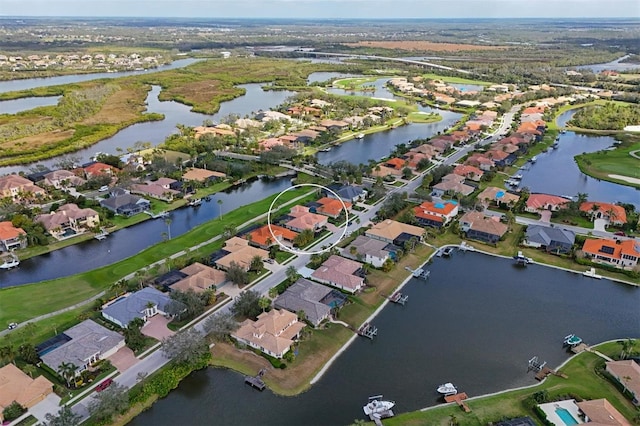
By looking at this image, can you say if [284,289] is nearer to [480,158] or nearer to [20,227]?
[20,227]

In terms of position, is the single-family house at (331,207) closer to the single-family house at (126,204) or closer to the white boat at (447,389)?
the single-family house at (126,204)

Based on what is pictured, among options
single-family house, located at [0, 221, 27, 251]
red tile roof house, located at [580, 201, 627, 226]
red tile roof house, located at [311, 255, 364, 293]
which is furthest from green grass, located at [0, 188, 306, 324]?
red tile roof house, located at [580, 201, 627, 226]

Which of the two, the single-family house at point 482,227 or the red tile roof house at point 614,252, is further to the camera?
the single-family house at point 482,227

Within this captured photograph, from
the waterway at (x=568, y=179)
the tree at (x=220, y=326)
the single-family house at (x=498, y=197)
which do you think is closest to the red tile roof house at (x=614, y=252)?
the single-family house at (x=498, y=197)

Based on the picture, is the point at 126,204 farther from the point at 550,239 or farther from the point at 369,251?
the point at 550,239

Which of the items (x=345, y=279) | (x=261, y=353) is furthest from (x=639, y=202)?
(x=261, y=353)

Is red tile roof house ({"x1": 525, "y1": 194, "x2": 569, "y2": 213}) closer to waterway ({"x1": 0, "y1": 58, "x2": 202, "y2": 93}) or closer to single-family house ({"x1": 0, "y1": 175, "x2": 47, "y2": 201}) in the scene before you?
single-family house ({"x1": 0, "y1": 175, "x2": 47, "y2": 201})

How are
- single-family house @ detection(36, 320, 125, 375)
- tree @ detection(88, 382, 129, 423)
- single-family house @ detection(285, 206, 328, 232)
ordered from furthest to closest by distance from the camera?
single-family house @ detection(285, 206, 328, 232)
single-family house @ detection(36, 320, 125, 375)
tree @ detection(88, 382, 129, 423)
